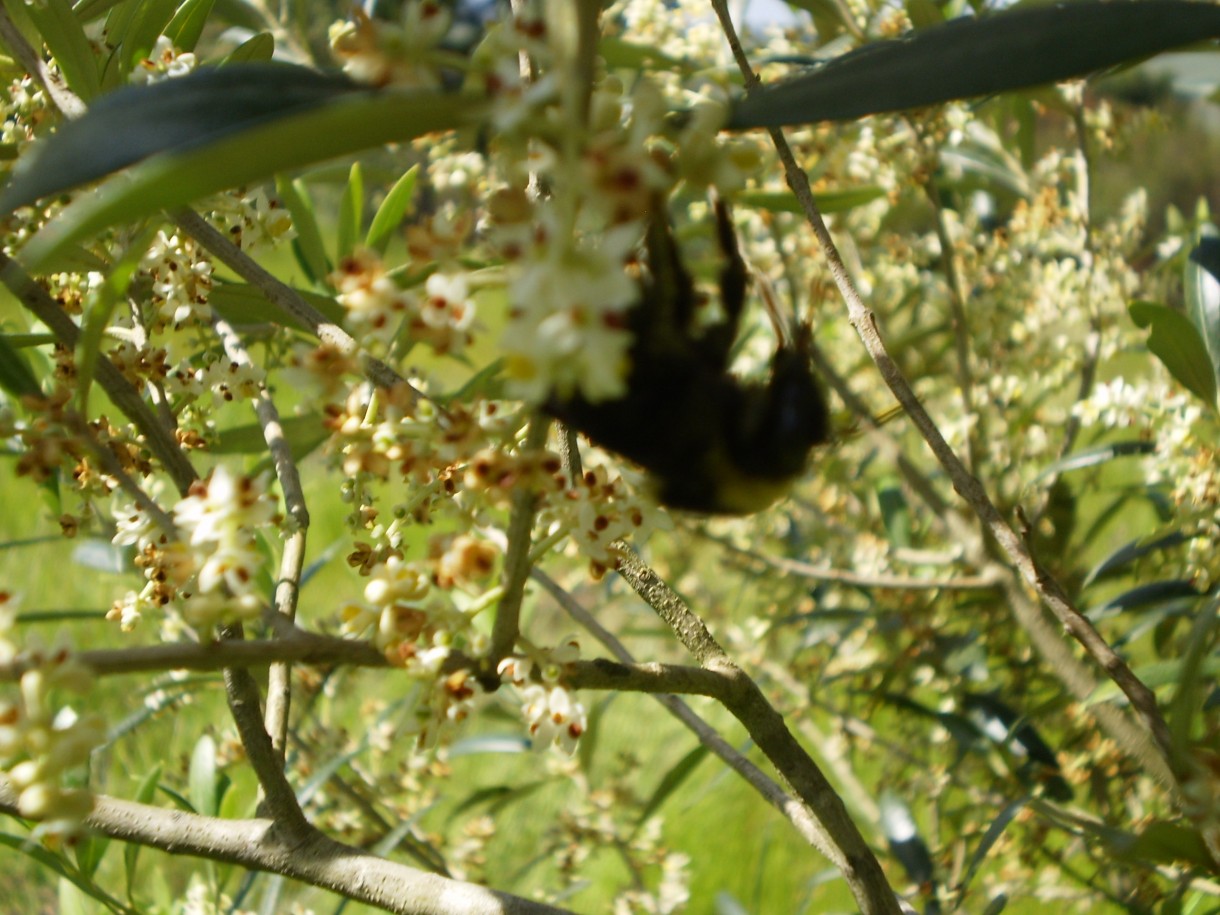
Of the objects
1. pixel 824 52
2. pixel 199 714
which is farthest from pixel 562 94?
pixel 199 714

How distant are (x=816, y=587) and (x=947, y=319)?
1.48 ft

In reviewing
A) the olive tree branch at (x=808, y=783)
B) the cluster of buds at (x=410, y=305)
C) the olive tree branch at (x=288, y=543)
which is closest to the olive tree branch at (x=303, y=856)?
the olive tree branch at (x=288, y=543)

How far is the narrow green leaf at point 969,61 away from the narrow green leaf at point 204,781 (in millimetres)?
842

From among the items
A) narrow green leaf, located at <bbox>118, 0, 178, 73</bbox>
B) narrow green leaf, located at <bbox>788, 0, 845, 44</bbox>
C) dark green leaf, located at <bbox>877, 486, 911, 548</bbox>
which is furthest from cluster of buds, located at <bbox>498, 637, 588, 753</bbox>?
dark green leaf, located at <bbox>877, 486, 911, 548</bbox>

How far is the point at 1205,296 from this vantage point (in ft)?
3.27

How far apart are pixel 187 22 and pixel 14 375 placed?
37 cm

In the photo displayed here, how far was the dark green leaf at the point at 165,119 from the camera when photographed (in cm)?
38

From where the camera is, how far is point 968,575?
145cm

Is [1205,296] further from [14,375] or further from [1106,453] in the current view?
[14,375]

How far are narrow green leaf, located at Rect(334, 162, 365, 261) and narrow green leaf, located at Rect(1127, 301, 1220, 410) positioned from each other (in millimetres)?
677

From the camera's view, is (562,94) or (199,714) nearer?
(562,94)

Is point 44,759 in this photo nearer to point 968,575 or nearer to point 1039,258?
point 968,575

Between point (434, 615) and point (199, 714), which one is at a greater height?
point (199, 714)

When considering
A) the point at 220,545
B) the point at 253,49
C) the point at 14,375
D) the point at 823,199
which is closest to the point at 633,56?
the point at 823,199
